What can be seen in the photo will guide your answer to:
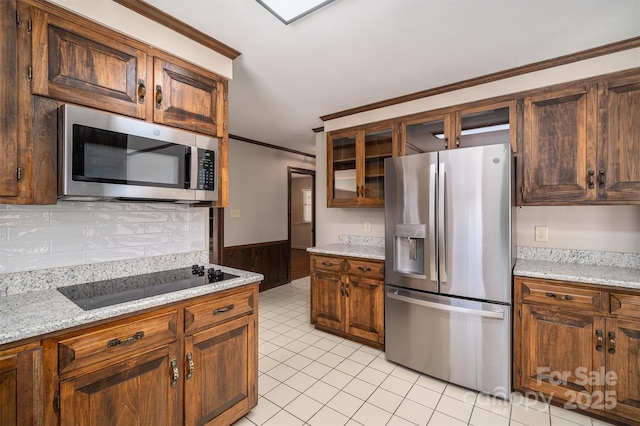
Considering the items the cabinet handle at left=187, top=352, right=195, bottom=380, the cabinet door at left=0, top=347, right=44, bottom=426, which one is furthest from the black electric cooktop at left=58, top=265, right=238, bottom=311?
the cabinet handle at left=187, top=352, right=195, bottom=380

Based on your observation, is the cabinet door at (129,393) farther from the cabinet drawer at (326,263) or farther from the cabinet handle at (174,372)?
the cabinet drawer at (326,263)

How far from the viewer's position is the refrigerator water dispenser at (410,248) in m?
2.38

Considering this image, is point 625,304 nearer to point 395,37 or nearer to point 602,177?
point 602,177

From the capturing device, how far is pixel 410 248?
2.44m

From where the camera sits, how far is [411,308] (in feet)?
7.99

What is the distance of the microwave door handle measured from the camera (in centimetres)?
180

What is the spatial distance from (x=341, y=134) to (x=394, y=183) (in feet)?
3.80

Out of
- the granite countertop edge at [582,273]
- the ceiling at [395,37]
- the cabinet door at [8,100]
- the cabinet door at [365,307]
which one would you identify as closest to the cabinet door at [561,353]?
the granite countertop edge at [582,273]

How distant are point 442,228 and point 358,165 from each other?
1274 millimetres

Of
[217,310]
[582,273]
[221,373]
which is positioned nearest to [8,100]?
[217,310]

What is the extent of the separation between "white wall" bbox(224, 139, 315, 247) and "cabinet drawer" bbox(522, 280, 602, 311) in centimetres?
366

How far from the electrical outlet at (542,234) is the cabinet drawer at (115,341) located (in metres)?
2.79

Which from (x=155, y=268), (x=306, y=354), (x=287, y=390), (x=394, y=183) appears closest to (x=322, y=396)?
(x=287, y=390)

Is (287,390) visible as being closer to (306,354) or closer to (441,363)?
(306,354)
